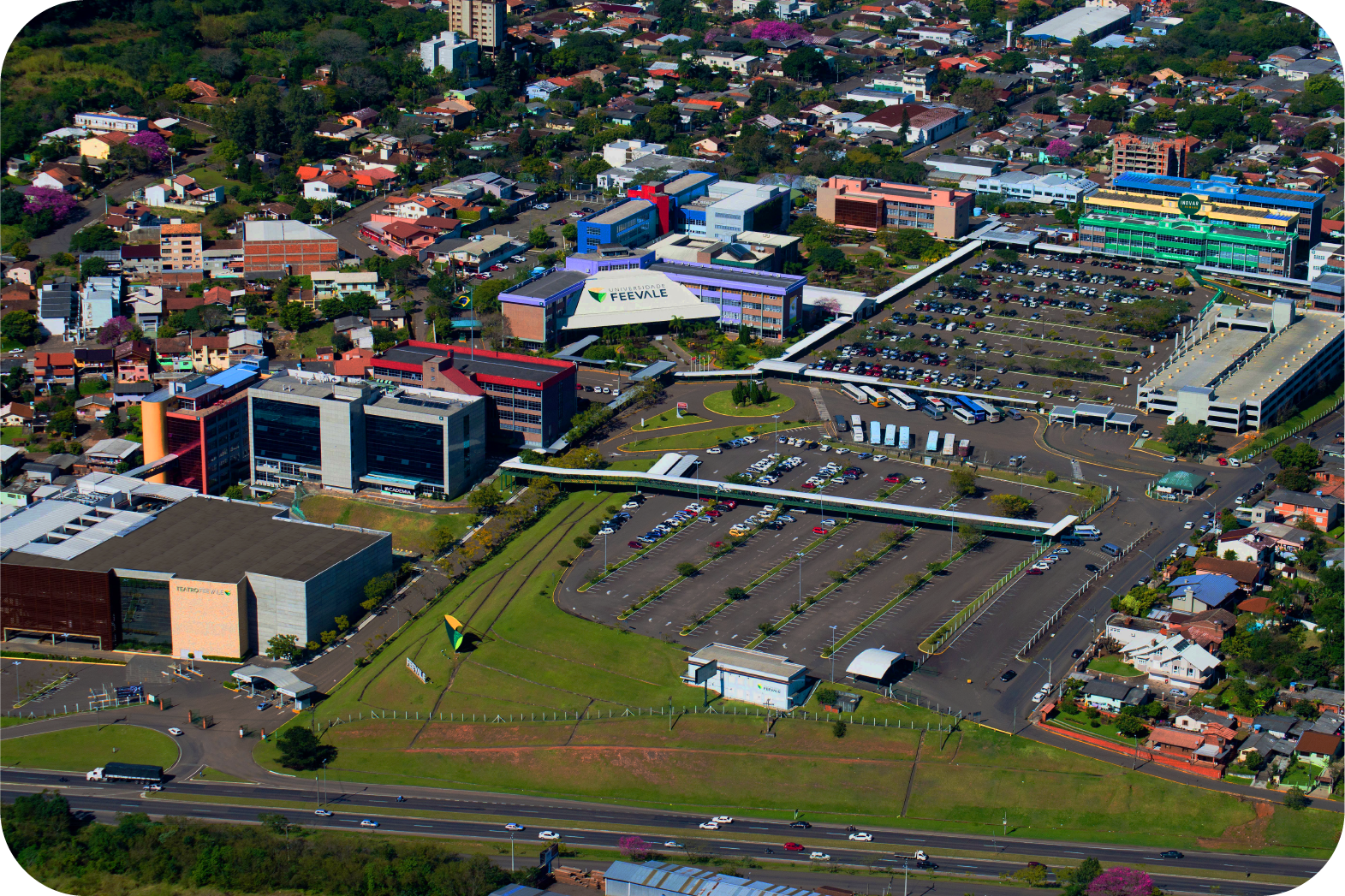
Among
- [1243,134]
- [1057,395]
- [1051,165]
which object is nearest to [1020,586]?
[1057,395]

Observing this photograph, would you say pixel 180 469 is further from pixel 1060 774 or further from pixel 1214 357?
pixel 1214 357

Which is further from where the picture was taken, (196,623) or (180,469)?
(180,469)

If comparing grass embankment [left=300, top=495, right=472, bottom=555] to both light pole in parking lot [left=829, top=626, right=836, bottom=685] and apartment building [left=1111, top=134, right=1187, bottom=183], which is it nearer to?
light pole in parking lot [left=829, top=626, right=836, bottom=685]

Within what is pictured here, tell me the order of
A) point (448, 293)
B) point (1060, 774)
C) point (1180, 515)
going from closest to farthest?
point (1060, 774) → point (1180, 515) → point (448, 293)

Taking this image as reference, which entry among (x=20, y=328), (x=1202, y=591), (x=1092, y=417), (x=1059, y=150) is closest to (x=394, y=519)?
(x=20, y=328)

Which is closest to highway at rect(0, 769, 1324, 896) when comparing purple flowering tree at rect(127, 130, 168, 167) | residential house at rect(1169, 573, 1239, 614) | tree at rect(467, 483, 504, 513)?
residential house at rect(1169, 573, 1239, 614)

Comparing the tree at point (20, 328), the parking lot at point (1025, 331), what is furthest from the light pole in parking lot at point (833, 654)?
the tree at point (20, 328)
